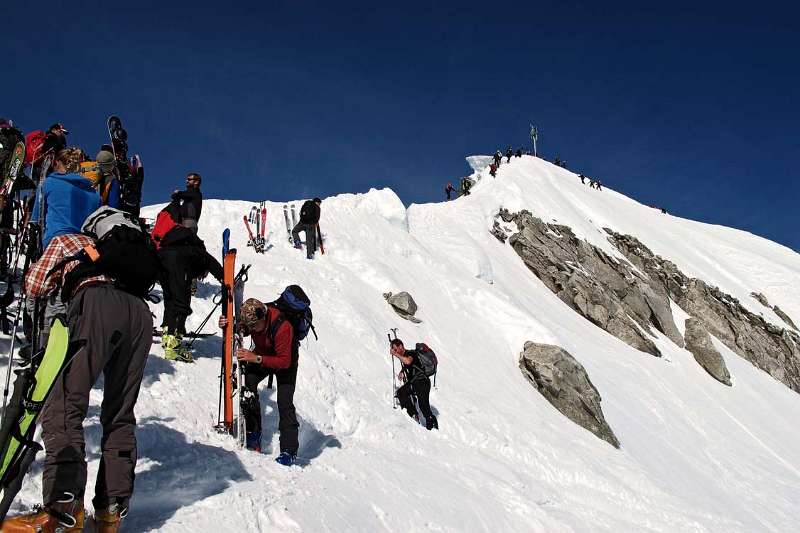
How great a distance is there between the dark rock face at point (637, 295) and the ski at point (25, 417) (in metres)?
24.7

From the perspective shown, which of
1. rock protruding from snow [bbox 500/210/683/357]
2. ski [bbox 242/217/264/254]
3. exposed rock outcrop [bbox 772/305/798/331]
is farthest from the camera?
exposed rock outcrop [bbox 772/305/798/331]

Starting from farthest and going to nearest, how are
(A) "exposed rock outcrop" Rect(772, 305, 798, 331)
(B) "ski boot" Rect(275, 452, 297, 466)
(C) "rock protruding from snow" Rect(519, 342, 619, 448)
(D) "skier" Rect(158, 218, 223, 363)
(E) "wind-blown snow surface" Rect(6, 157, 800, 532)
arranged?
(A) "exposed rock outcrop" Rect(772, 305, 798, 331) < (C) "rock protruding from snow" Rect(519, 342, 619, 448) < (D) "skier" Rect(158, 218, 223, 363) < (B) "ski boot" Rect(275, 452, 297, 466) < (E) "wind-blown snow surface" Rect(6, 157, 800, 532)

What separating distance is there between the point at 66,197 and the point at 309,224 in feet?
37.5

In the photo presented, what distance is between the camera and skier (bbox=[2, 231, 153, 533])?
3.05m

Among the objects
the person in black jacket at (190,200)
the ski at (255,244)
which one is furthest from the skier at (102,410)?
the ski at (255,244)

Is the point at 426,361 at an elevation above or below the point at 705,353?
above

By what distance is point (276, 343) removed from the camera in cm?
580

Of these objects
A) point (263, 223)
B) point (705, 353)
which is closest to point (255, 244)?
point (263, 223)

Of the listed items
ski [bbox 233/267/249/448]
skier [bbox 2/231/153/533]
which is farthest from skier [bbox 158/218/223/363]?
skier [bbox 2/231/153/533]

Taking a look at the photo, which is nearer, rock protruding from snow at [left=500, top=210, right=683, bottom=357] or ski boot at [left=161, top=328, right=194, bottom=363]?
ski boot at [left=161, top=328, right=194, bottom=363]

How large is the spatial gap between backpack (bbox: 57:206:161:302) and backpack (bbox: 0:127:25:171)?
3.38 m

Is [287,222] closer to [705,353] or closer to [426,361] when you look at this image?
[426,361]

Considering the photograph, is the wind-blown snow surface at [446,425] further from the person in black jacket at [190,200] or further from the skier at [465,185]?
the skier at [465,185]

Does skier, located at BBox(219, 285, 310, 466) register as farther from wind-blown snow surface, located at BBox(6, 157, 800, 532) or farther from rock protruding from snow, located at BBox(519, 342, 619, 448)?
rock protruding from snow, located at BBox(519, 342, 619, 448)
